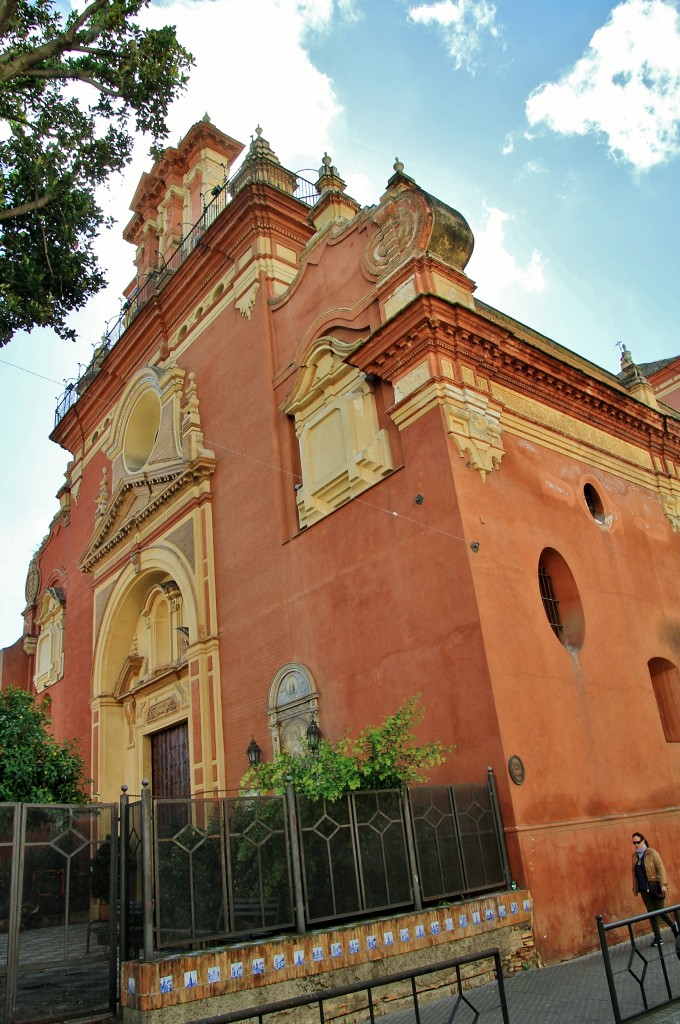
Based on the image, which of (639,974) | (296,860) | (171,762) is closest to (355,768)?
(296,860)

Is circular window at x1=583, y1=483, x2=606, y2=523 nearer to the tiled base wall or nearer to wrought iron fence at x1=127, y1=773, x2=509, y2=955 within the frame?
wrought iron fence at x1=127, y1=773, x2=509, y2=955

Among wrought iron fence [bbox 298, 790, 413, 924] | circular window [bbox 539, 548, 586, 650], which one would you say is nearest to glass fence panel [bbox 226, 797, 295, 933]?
wrought iron fence [bbox 298, 790, 413, 924]

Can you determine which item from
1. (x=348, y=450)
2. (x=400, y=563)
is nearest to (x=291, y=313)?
(x=348, y=450)

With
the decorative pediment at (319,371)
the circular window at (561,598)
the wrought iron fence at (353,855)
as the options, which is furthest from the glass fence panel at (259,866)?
the decorative pediment at (319,371)

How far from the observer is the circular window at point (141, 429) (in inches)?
819

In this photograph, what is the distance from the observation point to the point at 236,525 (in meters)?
15.4

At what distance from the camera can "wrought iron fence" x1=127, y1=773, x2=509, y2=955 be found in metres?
6.93

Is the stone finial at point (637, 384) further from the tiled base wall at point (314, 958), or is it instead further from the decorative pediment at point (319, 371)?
the tiled base wall at point (314, 958)

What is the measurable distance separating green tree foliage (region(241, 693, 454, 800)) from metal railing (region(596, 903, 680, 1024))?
254cm

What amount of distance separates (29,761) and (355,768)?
7.14 m

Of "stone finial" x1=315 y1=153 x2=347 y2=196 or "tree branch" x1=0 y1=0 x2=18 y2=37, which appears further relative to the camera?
"stone finial" x1=315 y1=153 x2=347 y2=196

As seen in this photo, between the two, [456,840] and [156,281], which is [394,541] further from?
[156,281]

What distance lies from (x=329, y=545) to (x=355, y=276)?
4.43m

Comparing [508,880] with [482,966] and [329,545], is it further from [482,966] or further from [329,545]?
[329,545]
